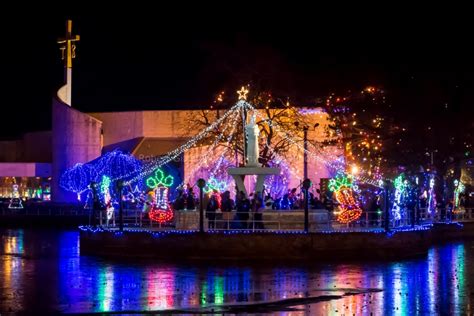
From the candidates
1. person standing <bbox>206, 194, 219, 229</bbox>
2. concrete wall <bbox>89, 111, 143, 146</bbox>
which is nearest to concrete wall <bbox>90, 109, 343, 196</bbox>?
concrete wall <bbox>89, 111, 143, 146</bbox>

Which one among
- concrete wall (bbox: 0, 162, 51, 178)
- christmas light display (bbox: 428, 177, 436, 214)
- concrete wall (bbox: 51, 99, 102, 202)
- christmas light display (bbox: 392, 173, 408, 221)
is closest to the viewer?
christmas light display (bbox: 392, 173, 408, 221)

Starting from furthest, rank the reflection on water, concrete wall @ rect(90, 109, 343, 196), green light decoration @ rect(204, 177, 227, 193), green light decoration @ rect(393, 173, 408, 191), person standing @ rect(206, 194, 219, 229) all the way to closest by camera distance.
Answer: concrete wall @ rect(90, 109, 343, 196), green light decoration @ rect(204, 177, 227, 193), green light decoration @ rect(393, 173, 408, 191), person standing @ rect(206, 194, 219, 229), the reflection on water

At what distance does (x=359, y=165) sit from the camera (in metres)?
59.3

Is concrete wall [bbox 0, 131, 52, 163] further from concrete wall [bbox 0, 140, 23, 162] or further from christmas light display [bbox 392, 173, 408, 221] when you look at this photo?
christmas light display [bbox 392, 173, 408, 221]

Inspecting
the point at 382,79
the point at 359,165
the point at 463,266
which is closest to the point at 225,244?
the point at 463,266

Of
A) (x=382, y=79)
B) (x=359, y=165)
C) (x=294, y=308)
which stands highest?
(x=382, y=79)

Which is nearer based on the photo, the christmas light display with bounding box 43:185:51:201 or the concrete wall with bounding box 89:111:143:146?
the concrete wall with bounding box 89:111:143:146

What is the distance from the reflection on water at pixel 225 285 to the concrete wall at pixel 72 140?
35680 mm

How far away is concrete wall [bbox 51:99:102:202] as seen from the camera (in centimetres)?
6956

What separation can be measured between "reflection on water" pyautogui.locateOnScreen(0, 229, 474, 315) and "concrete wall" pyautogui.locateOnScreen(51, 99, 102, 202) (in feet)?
117

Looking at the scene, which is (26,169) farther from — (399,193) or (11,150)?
(399,193)

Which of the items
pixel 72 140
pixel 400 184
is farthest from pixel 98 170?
pixel 400 184

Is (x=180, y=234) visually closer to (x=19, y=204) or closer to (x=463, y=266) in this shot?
(x=463, y=266)

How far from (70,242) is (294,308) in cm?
2336
